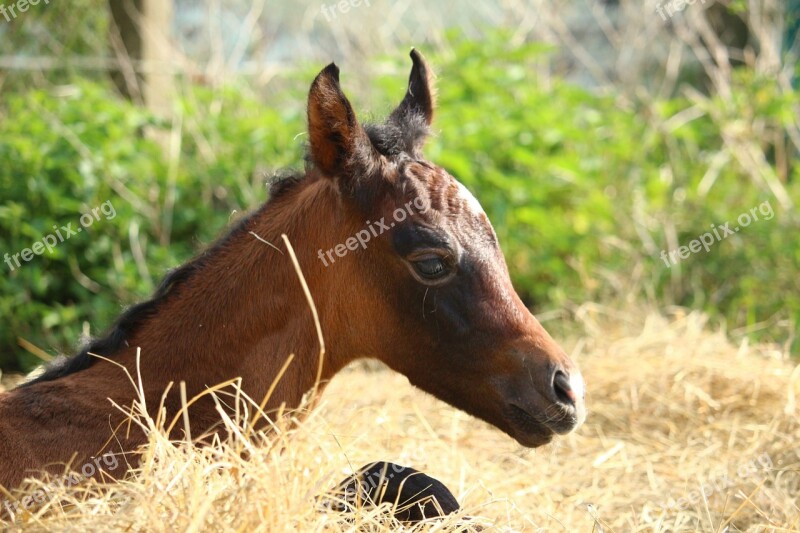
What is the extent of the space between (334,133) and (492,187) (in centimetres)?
399

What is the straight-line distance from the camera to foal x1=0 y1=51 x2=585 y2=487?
105 inches

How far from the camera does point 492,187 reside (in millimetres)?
6652

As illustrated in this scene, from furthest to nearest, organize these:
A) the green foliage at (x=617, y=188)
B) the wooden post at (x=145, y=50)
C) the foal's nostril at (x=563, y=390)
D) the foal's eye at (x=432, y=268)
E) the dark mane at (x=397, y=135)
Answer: the wooden post at (x=145, y=50), the green foliage at (x=617, y=188), the dark mane at (x=397, y=135), the foal's eye at (x=432, y=268), the foal's nostril at (x=563, y=390)

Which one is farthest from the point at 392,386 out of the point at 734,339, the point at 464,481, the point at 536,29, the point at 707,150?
the point at 536,29

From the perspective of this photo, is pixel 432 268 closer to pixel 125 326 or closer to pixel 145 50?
pixel 125 326

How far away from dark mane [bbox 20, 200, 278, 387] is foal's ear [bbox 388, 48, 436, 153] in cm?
70

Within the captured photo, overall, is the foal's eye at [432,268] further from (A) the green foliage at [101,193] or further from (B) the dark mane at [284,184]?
(A) the green foliage at [101,193]

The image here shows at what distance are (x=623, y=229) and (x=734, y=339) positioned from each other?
1.25 meters

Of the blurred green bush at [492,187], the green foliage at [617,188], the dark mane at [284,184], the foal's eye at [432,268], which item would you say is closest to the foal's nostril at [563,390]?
the foal's eye at [432,268]

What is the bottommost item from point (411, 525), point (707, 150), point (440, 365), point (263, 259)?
point (707, 150)

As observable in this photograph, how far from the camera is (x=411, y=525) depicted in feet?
8.96

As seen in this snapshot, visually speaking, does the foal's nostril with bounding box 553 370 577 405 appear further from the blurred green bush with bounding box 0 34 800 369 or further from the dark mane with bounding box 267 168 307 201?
the blurred green bush with bounding box 0 34 800 369

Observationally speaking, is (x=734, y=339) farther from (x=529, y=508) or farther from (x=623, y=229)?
(x=529, y=508)

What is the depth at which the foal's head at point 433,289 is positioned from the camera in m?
2.66
